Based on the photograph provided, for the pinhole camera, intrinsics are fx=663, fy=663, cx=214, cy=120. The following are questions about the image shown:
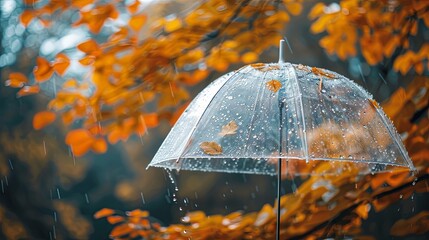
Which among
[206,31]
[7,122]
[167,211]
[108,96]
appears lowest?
[167,211]

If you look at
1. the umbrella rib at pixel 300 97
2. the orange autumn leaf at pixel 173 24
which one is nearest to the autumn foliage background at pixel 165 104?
the orange autumn leaf at pixel 173 24

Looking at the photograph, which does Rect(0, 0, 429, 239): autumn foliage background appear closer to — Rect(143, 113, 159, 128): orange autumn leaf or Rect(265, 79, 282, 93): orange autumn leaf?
Rect(143, 113, 159, 128): orange autumn leaf

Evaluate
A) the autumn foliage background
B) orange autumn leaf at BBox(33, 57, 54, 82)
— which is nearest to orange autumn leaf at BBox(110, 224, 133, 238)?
the autumn foliage background

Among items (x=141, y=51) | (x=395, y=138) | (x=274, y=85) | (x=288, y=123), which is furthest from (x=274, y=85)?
(x=141, y=51)

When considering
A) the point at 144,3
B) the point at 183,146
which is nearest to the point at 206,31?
the point at 183,146

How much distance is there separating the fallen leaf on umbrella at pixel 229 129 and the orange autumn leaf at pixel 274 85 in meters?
0.15

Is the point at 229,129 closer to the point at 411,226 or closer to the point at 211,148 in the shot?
the point at 211,148

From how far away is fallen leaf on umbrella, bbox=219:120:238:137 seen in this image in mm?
1979

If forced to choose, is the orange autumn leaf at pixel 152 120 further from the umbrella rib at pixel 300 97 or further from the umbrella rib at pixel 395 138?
the umbrella rib at pixel 395 138

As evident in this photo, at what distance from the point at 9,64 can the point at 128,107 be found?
261cm

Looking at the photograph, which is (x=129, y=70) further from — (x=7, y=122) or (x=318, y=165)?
(x=7, y=122)

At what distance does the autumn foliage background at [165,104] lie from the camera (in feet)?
10.2

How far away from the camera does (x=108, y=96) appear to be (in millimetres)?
3205

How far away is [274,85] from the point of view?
6.61 feet
